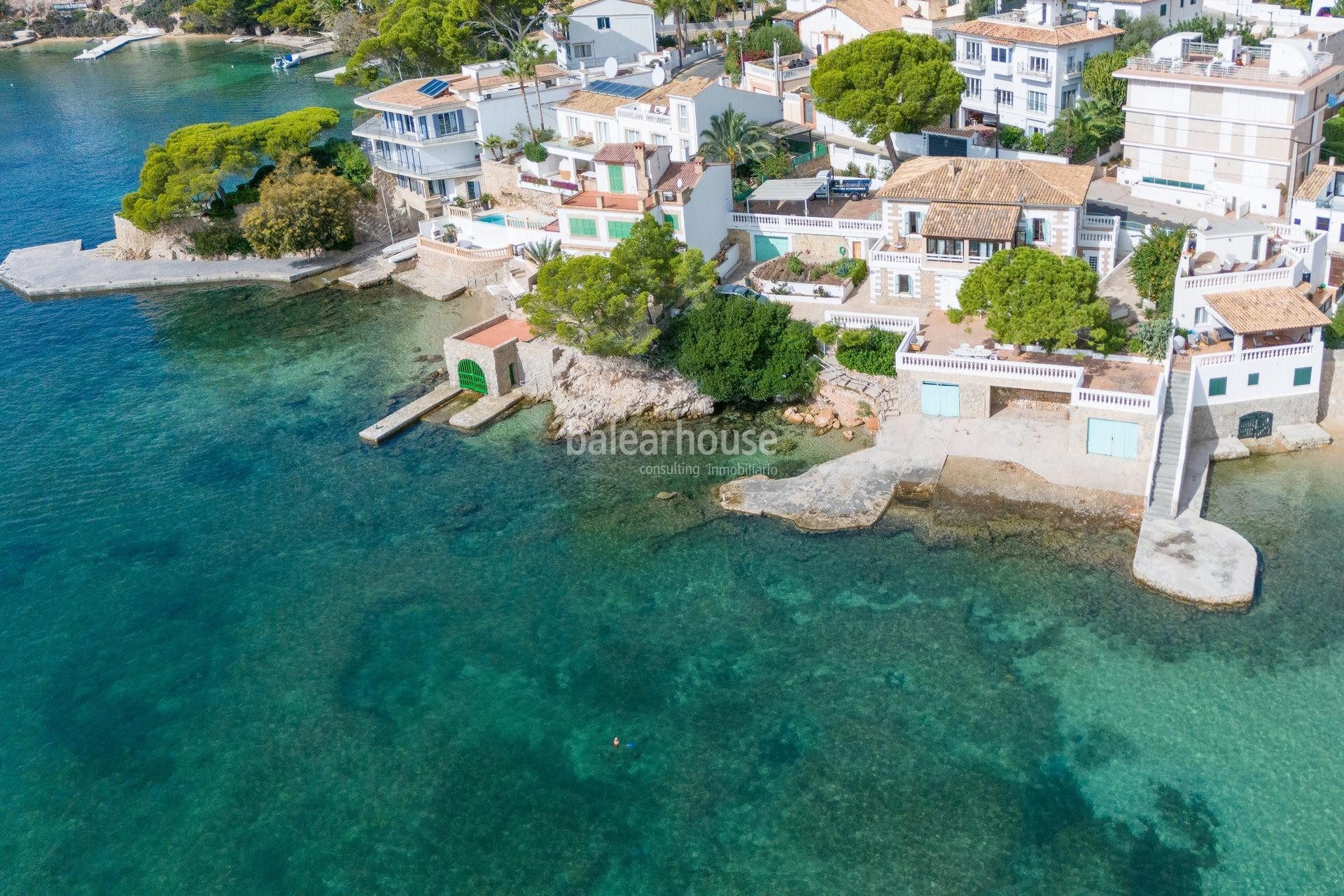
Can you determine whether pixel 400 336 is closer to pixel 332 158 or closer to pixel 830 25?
pixel 332 158

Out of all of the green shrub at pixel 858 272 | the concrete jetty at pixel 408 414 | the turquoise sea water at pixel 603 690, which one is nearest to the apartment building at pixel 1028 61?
the green shrub at pixel 858 272

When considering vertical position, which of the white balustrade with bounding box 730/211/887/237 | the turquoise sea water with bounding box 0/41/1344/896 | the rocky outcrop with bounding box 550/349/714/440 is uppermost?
the white balustrade with bounding box 730/211/887/237

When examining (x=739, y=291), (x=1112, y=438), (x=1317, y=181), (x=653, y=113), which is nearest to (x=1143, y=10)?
(x=1317, y=181)

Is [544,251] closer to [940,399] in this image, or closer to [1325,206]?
[940,399]

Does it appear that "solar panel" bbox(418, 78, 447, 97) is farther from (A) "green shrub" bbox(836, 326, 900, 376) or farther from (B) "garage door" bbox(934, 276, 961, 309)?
(B) "garage door" bbox(934, 276, 961, 309)

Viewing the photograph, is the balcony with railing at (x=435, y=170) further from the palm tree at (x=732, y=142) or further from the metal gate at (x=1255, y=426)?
the metal gate at (x=1255, y=426)

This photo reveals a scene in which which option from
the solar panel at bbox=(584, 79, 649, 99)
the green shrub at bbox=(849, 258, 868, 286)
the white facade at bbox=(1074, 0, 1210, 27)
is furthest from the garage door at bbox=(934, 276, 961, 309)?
the solar panel at bbox=(584, 79, 649, 99)

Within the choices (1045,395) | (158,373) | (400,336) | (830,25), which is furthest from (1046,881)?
(830,25)
